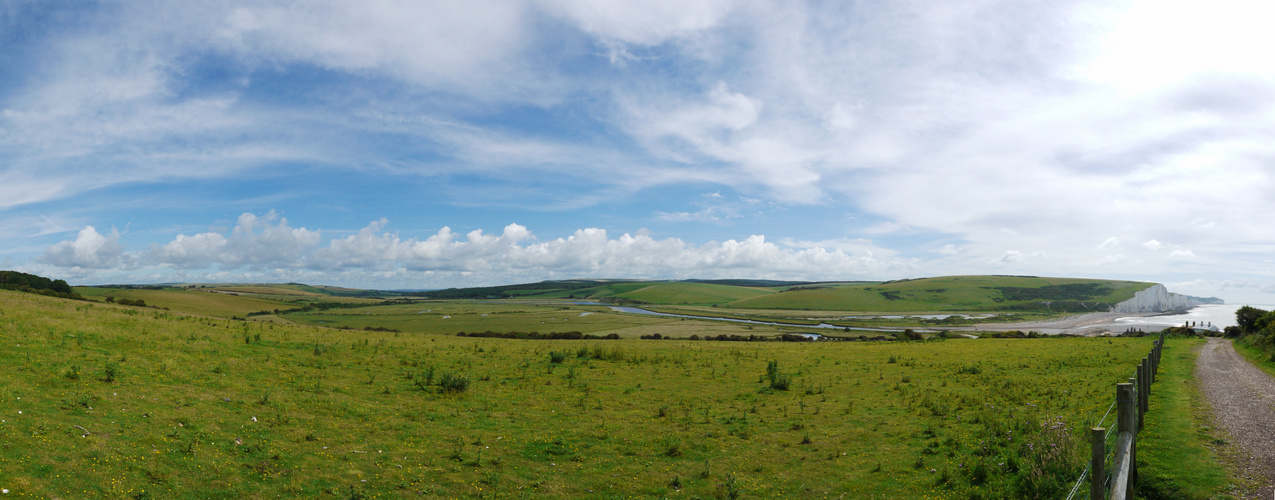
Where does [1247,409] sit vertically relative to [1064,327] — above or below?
above

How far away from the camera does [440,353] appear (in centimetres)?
3328

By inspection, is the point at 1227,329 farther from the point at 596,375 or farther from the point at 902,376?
the point at 596,375

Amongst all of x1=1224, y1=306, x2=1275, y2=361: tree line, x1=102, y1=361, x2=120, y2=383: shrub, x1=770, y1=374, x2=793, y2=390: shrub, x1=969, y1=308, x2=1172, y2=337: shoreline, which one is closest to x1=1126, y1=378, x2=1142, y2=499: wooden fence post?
x1=770, y1=374, x2=793, y2=390: shrub

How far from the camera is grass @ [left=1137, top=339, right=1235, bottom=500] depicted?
1054cm

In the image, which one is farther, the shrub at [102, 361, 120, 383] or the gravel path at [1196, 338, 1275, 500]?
the shrub at [102, 361, 120, 383]

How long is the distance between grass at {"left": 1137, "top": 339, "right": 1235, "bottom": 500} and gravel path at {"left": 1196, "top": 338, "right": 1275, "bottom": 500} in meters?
0.39

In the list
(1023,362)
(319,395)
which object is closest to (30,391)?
(319,395)

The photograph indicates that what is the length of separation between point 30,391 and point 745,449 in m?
20.0

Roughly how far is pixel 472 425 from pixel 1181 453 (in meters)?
19.4

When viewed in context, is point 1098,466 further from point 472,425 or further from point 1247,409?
point 1247,409

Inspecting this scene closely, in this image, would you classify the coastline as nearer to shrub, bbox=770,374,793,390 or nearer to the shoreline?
the shoreline

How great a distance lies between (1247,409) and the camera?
56.9ft

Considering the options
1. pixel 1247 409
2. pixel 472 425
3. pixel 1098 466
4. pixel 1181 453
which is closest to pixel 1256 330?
pixel 1247 409

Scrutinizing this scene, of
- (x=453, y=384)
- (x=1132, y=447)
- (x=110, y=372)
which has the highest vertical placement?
(x=1132, y=447)
